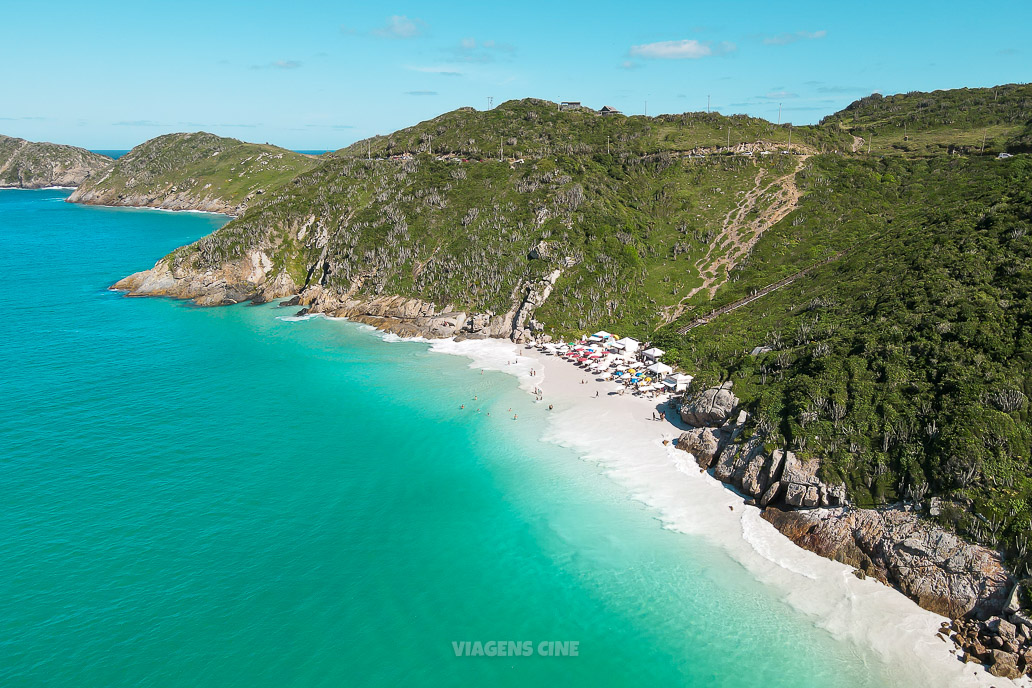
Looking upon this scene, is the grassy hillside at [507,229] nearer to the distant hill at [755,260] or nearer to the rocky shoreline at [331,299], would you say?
the distant hill at [755,260]

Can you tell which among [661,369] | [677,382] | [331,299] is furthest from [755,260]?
[331,299]

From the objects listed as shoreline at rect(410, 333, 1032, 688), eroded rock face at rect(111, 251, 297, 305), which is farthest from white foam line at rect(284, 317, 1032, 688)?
eroded rock face at rect(111, 251, 297, 305)

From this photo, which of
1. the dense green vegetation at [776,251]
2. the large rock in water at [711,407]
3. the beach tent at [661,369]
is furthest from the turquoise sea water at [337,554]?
the beach tent at [661,369]

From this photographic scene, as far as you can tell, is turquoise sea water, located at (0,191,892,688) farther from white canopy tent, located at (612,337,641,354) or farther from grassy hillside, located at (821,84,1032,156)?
grassy hillside, located at (821,84,1032,156)

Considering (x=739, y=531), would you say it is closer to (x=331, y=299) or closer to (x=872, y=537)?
(x=872, y=537)

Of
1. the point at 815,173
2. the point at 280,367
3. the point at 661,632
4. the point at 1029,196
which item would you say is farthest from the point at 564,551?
the point at 815,173

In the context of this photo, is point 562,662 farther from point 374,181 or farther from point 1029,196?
point 374,181

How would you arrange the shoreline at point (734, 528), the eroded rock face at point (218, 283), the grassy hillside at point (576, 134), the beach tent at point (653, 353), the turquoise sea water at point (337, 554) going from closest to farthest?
the turquoise sea water at point (337, 554) → the shoreline at point (734, 528) → the beach tent at point (653, 353) → the eroded rock face at point (218, 283) → the grassy hillside at point (576, 134)
